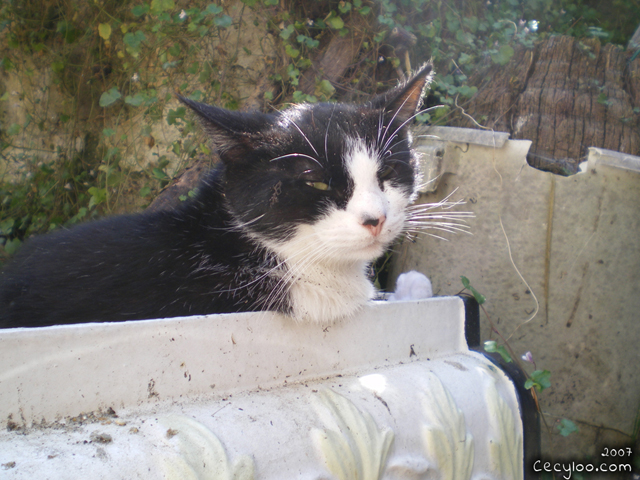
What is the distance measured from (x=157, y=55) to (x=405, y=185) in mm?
2039

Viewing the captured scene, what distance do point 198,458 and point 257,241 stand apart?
718mm

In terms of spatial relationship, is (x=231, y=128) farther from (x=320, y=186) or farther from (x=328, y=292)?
(x=328, y=292)

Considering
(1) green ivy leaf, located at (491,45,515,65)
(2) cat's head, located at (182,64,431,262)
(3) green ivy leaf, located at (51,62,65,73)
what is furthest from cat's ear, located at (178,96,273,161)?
(3) green ivy leaf, located at (51,62,65,73)

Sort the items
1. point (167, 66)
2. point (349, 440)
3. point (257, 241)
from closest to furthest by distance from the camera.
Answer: point (349, 440) → point (257, 241) → point (167, 66)

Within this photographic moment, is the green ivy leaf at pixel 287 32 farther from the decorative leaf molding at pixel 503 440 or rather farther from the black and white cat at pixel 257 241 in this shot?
the decorative leaf molding at pixel 503 440

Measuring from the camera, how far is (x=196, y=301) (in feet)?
4.19

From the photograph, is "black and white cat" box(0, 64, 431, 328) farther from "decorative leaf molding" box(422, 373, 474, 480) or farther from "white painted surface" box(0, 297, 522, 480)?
"decorative leaf molding" box(422, 373, 474, 480)

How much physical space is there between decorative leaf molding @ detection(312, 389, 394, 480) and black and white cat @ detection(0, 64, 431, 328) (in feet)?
0.80

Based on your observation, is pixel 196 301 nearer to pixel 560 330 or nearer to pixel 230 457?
pixel 230 457

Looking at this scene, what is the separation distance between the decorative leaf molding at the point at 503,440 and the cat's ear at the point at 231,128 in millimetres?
919

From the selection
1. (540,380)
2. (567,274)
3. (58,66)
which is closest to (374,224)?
(540,380)

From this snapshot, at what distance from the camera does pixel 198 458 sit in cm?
73

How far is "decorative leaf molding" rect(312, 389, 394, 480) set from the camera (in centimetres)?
87

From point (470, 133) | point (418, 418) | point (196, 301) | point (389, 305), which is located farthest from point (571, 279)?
point (196, 301)
